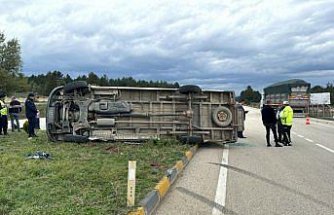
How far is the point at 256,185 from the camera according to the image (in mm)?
9602

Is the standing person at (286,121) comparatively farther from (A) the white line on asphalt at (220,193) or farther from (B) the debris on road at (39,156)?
(B) the debris on road at (39,156)

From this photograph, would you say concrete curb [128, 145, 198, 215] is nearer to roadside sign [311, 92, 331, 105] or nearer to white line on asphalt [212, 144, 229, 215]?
white line on asphalt [212, 144, 229, 215]

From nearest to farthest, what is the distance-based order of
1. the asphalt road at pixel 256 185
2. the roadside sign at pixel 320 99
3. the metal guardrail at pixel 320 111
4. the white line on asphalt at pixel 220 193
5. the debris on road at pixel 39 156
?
the white line on asphalt at pixel 220 193, the asphalt road at pixel 256 185, the debris on road at pixel 39 156, the metal guardrail at pixel 320 111, the roadside sign at pixel 320 99

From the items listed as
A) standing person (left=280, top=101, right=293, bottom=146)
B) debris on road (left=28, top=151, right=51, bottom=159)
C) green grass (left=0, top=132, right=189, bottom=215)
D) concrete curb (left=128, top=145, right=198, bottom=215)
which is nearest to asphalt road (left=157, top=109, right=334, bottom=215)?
concrete curb (left=128, top=145, right=198, bottom=215)

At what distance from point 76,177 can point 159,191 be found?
1948 millimetres

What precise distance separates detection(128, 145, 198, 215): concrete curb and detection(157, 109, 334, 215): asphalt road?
0.40 ft

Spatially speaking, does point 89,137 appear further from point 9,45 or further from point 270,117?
point 9,45

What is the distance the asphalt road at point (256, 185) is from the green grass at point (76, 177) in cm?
65

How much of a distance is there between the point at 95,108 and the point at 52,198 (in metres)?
9.69

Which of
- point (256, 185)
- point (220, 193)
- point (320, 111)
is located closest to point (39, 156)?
point (220, 193)

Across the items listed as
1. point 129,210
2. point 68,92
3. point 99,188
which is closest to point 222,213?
point 129,210

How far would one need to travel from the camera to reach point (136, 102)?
17328mm

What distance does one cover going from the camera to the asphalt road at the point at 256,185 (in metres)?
7.61

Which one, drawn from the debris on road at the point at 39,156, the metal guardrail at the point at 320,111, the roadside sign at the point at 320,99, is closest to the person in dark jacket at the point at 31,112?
the debris on road at the point at 39,156
